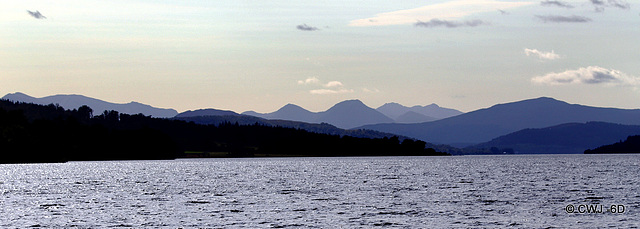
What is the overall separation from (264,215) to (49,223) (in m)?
21.8

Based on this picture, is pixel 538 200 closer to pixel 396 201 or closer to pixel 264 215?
pixel 396 201

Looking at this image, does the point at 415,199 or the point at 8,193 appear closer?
the point at 415,199

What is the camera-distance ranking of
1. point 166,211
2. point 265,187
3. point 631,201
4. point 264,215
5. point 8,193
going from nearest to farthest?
1. point 264,215
2. point 166,211
3. point 631,201
4. point 8,193
5. point 265,187

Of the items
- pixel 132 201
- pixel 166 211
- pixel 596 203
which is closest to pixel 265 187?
pixel 132 201

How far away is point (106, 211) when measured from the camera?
89250mm

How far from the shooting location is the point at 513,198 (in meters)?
103

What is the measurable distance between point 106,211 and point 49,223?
1334 centimetres

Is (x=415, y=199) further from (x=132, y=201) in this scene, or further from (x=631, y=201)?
(x=132, y=201)

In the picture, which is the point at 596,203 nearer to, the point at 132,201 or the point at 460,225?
the point at 460,225

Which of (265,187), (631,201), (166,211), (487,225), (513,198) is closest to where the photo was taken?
(487,225)

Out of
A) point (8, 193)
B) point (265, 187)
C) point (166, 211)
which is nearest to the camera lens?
point (166, 211)

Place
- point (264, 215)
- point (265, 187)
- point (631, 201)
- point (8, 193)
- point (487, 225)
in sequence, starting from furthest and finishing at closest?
point (265, 187) → point (8, 193) → point (631, 201) → point (264, 215) → point (487, 225)

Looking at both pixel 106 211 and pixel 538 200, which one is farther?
pixel 538 200

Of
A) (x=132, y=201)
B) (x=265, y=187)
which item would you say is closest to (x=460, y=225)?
(x=132, y=201)
